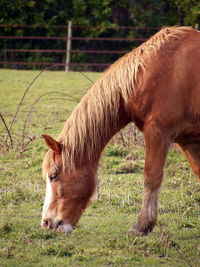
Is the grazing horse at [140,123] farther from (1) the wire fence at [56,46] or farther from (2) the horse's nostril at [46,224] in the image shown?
(1) the wire fence at [56,46]

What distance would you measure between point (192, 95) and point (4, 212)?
6.95 ft

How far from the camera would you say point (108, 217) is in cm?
429

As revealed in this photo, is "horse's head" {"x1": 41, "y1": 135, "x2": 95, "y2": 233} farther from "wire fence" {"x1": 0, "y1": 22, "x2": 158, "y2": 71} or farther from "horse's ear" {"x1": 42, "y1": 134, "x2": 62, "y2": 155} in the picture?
"wire fence" {"x1": 0, "y1": 22, "x2": 158, "y2": 71}

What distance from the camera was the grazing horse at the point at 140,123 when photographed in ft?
12.0

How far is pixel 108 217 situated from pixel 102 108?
1.13 metres

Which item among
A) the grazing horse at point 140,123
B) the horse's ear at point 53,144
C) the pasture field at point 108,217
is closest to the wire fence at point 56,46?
the pasture field at point 108,217

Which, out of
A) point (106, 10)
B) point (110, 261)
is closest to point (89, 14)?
point (106, 10)

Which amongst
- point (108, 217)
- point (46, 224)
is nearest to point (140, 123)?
point (108, 217)

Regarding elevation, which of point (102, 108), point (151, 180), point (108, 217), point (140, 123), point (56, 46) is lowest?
point (108, 217)

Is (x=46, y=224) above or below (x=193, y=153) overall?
below

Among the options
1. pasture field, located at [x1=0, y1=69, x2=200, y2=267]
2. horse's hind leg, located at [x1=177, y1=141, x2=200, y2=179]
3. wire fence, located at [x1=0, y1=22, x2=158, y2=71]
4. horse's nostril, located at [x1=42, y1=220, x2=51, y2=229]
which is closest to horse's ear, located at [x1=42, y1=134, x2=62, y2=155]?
pasture field, located at [x1=0, y1=69, x2=200, y2=267]

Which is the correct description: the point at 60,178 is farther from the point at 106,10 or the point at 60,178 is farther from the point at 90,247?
the point at 106,10

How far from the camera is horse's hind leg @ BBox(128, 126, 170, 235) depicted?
368 cm

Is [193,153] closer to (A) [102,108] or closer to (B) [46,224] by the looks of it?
(A) [102,108]
